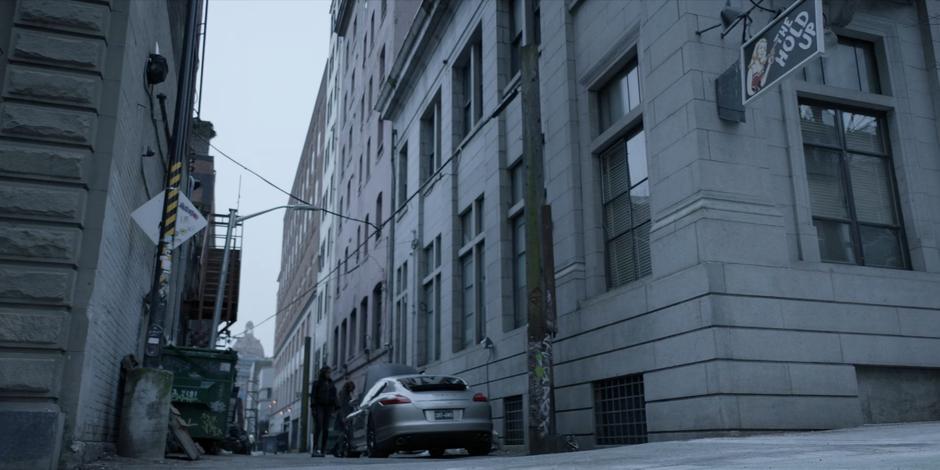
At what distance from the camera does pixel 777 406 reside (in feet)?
33.6

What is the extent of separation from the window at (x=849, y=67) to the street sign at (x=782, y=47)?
2.51m

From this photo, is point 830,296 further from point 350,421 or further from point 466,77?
point 466,77

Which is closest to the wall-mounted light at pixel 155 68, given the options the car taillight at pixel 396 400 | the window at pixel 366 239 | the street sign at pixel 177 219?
the street sign at pixel 177 219

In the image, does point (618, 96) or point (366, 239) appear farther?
point (366, 239)

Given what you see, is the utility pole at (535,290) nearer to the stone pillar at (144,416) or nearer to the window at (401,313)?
the stone pillar at (144,416)

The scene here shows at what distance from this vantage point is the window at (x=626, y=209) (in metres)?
13.0

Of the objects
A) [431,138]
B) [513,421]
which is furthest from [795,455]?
[431,138]

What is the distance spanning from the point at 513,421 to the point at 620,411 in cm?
505

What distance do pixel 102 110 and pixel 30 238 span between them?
168 cm

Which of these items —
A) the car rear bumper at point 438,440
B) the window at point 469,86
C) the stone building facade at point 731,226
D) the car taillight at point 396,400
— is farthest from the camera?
the window at point 469,86

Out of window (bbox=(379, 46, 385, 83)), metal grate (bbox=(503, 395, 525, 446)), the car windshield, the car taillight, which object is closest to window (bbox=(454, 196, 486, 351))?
metal grate (bbox=(503, 395, 525, 446))

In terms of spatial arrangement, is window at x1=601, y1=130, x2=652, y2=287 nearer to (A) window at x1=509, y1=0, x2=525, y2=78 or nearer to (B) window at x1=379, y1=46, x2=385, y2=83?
(A) window at x1=509, y1=0, x2=525, y2=78

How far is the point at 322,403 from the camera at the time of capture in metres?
18.5

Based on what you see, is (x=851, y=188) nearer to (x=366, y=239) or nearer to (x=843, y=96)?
(x=843, y=96)
